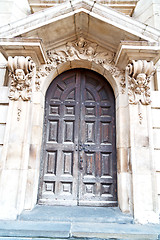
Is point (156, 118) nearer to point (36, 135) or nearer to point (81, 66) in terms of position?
point (81, 66)

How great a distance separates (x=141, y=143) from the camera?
3365 mm

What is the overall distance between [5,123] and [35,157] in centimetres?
99

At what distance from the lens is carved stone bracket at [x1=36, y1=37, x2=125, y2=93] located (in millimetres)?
4016

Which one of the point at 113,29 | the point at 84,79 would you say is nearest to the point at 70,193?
the point at 84,79

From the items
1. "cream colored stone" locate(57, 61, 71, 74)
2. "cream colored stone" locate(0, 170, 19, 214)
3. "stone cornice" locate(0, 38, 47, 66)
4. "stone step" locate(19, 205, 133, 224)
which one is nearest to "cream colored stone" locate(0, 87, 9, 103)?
"stone cornice" locate(0, 38, 47, 66)

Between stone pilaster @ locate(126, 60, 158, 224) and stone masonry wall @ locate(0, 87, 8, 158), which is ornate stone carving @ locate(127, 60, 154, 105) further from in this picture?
stone masonry wall @ locate(0, 87, 8, 158)

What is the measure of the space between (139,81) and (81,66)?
1594mm

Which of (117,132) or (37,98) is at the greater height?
(37,98)

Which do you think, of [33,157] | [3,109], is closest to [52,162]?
[33,157]

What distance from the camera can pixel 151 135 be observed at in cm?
340

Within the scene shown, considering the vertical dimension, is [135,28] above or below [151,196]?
above

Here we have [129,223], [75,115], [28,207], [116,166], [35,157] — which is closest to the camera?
[129,223]

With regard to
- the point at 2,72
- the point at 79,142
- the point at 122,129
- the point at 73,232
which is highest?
the point at 2,72

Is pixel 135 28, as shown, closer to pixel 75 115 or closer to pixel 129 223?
pixel 75 115
